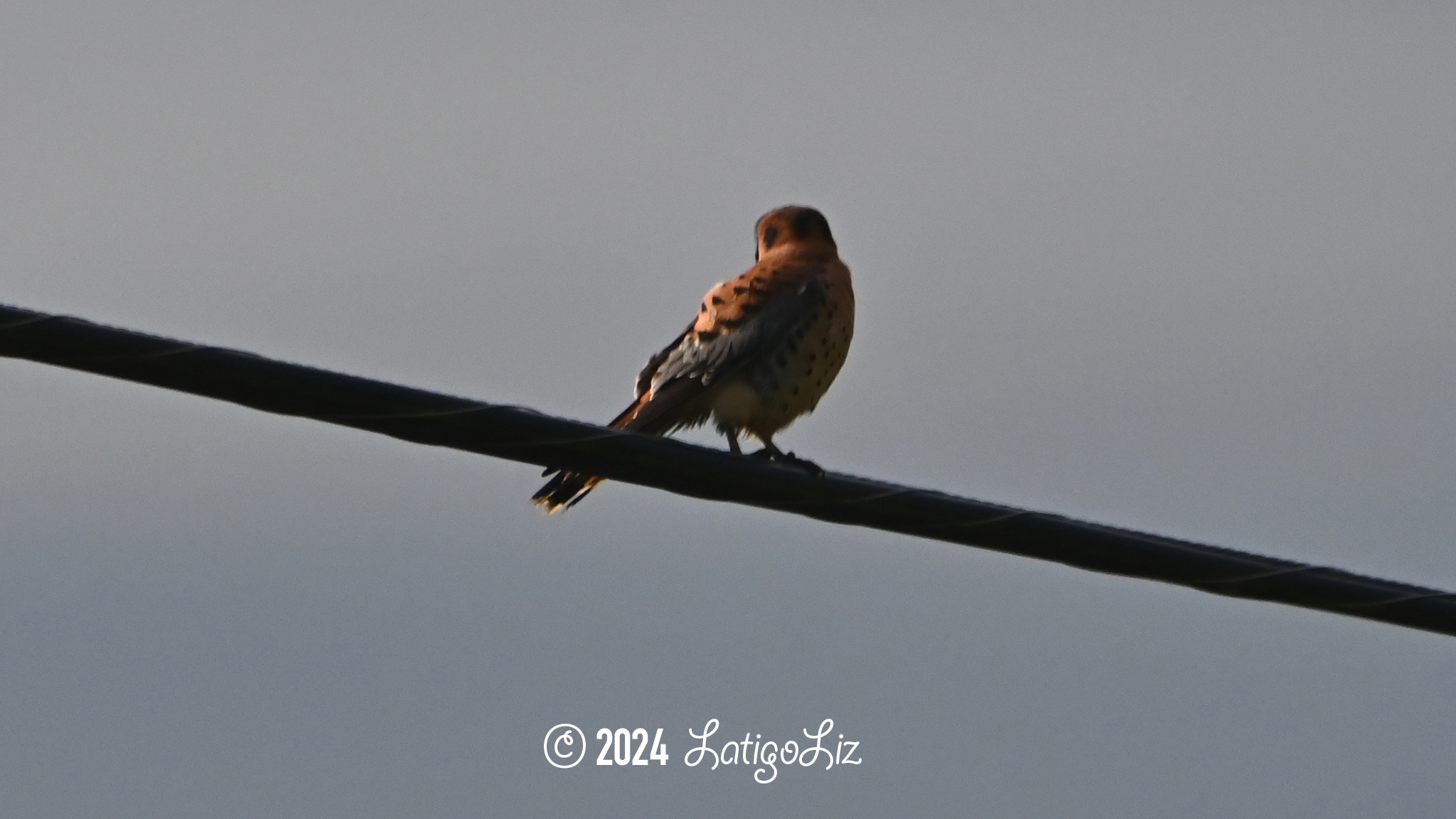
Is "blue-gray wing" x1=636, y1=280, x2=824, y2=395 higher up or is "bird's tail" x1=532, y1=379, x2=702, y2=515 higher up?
"blue-gray wing" x1=636, y1=280, x2=824, y2=395

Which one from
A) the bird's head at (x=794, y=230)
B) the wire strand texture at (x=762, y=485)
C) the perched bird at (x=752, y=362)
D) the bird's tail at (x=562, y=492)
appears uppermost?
the bird's head at (x=794, y=230)

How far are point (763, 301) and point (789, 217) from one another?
95 centimetres

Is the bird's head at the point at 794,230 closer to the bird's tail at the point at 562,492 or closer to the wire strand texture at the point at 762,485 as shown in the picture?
the bird's tail at the point at 562,492

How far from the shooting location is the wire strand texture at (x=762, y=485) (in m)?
4.74

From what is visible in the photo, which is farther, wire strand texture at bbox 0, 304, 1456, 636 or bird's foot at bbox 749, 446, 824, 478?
bird's foot at bbox 749, 446, 824, 478

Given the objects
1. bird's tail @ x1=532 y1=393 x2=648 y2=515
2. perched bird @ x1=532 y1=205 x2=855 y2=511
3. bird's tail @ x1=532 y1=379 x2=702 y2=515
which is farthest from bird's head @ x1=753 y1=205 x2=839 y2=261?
bird's tail @ x1=532 y1=393 x2=648 y2=515

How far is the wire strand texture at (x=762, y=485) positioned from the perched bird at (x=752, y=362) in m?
2.72

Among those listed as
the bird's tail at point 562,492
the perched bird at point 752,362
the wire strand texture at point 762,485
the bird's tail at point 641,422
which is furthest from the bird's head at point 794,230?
the wire strand texture at point 762,485

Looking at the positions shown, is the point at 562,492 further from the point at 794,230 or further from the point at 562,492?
the point at 794,230

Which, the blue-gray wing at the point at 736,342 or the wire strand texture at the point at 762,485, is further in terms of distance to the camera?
the blue-gray wing at the point at 736,342

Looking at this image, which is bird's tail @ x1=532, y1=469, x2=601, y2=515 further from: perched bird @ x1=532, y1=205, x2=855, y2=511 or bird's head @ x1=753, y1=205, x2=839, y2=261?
bird's head @ x1=753, y1=205, x2=839, y2=261

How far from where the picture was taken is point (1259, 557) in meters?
5.18

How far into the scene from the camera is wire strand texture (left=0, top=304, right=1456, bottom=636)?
4738 millimetres

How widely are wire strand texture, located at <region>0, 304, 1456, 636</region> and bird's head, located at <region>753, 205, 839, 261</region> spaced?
400cm
